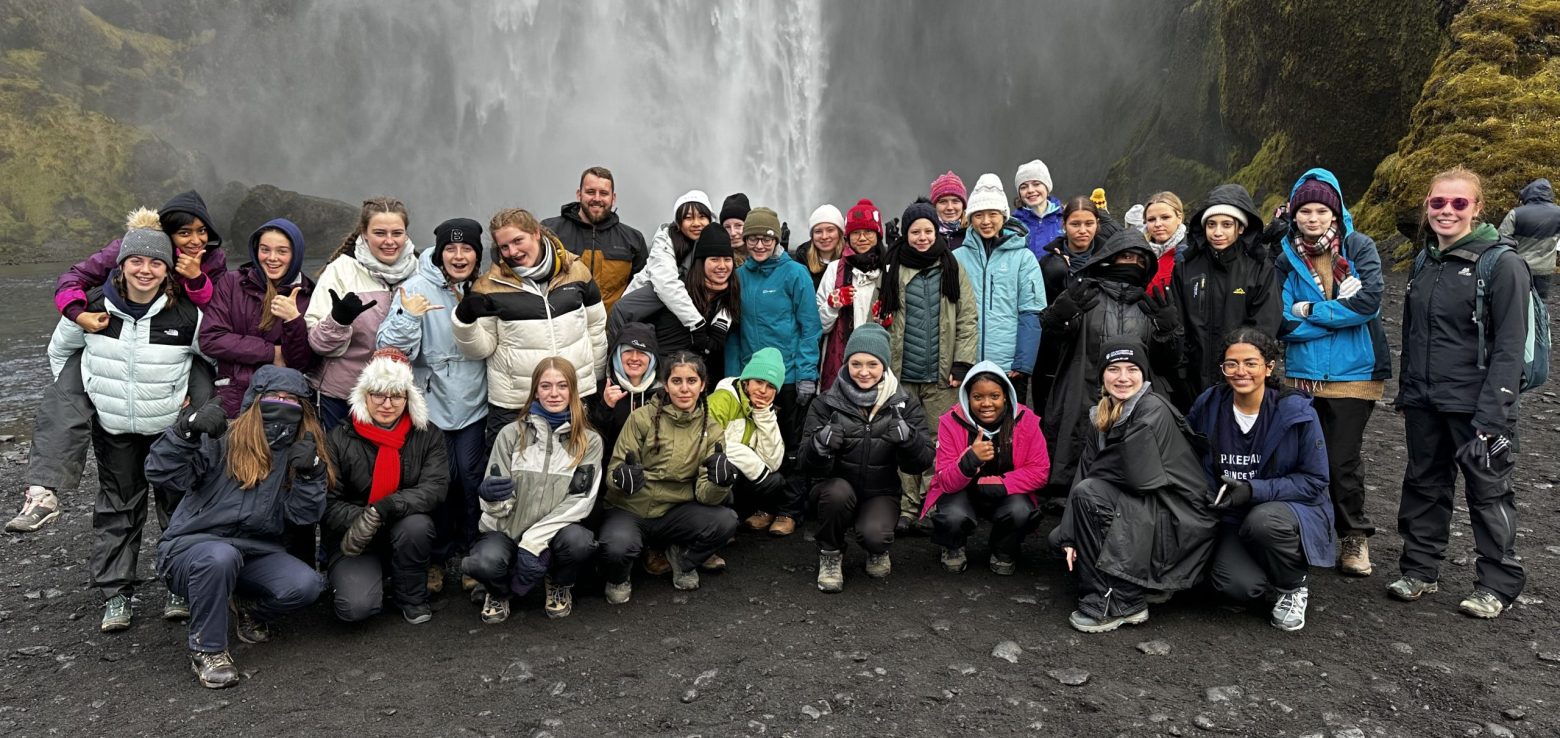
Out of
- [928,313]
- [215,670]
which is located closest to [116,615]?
[215,670]

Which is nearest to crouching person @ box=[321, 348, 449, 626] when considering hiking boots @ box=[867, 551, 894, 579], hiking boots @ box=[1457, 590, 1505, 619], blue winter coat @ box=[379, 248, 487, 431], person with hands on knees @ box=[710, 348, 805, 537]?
blue winter coat @ box=[379, 248, 487, 431]

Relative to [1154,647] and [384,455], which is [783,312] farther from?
[1154,647]

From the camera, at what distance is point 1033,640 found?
15.7ft

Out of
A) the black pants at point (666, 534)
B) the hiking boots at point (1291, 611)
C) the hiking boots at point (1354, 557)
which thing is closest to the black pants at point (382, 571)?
the black pants at point (666, 534)

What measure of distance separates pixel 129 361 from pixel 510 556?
7.77 ft

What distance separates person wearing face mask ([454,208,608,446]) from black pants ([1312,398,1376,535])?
445 cm

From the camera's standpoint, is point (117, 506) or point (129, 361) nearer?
point (129, 361)

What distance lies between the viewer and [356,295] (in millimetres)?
5492

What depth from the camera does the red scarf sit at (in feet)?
16.8

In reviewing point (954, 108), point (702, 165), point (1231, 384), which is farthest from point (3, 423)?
point (954, 108)

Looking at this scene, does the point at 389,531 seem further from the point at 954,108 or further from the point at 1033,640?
the point at 954,108

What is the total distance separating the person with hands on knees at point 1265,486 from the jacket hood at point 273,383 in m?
4.86

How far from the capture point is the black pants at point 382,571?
5008mm

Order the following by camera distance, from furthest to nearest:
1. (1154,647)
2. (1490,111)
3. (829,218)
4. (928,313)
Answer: (1490,111) < (829,218) < (928,313) < (1154,647)
